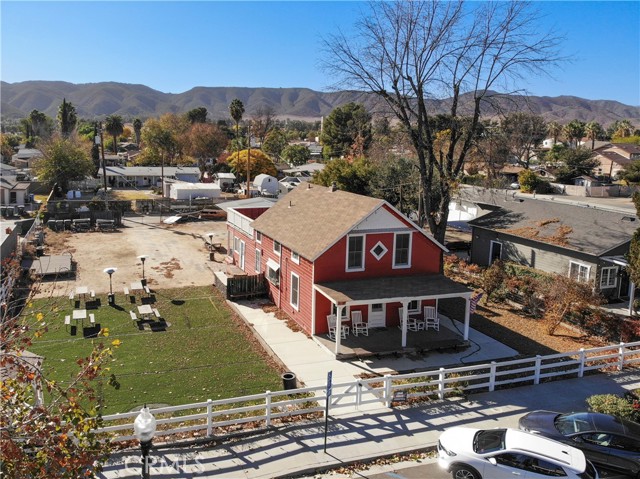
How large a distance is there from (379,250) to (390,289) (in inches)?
85.8

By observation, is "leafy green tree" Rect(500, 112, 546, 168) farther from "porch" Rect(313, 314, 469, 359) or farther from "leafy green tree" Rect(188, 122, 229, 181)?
"porch" Rect(313, 314, 469, 359)

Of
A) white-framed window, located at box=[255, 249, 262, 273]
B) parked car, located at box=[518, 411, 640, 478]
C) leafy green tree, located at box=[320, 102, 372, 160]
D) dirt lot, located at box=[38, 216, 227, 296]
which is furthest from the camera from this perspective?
leafy green tree, located at box=[320, 102, 372, 160]

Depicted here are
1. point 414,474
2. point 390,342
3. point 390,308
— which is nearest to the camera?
point 414,474

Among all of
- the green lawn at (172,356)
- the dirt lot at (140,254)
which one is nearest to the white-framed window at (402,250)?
the green lawn at (172,356)

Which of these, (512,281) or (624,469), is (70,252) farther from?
(624,469)

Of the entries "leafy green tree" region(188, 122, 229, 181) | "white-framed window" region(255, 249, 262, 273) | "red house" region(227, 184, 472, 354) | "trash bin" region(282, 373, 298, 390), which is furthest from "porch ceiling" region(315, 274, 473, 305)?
"leafy green tree" region(188, 122, 229, 181)

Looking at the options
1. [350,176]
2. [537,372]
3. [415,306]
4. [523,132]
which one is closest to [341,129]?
[523,132]

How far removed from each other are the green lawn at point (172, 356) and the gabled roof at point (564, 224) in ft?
60.1

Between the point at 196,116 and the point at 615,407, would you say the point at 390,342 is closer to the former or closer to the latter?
the point at 615,407

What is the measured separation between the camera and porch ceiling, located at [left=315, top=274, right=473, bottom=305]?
20.8 metres

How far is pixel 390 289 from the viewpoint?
2186 centimetres

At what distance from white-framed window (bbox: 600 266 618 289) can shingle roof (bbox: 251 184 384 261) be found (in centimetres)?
1387

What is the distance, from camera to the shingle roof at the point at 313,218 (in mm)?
22844

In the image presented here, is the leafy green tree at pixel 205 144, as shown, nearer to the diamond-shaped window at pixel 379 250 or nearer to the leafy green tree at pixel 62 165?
the leafy green tree at pixel 62 165
